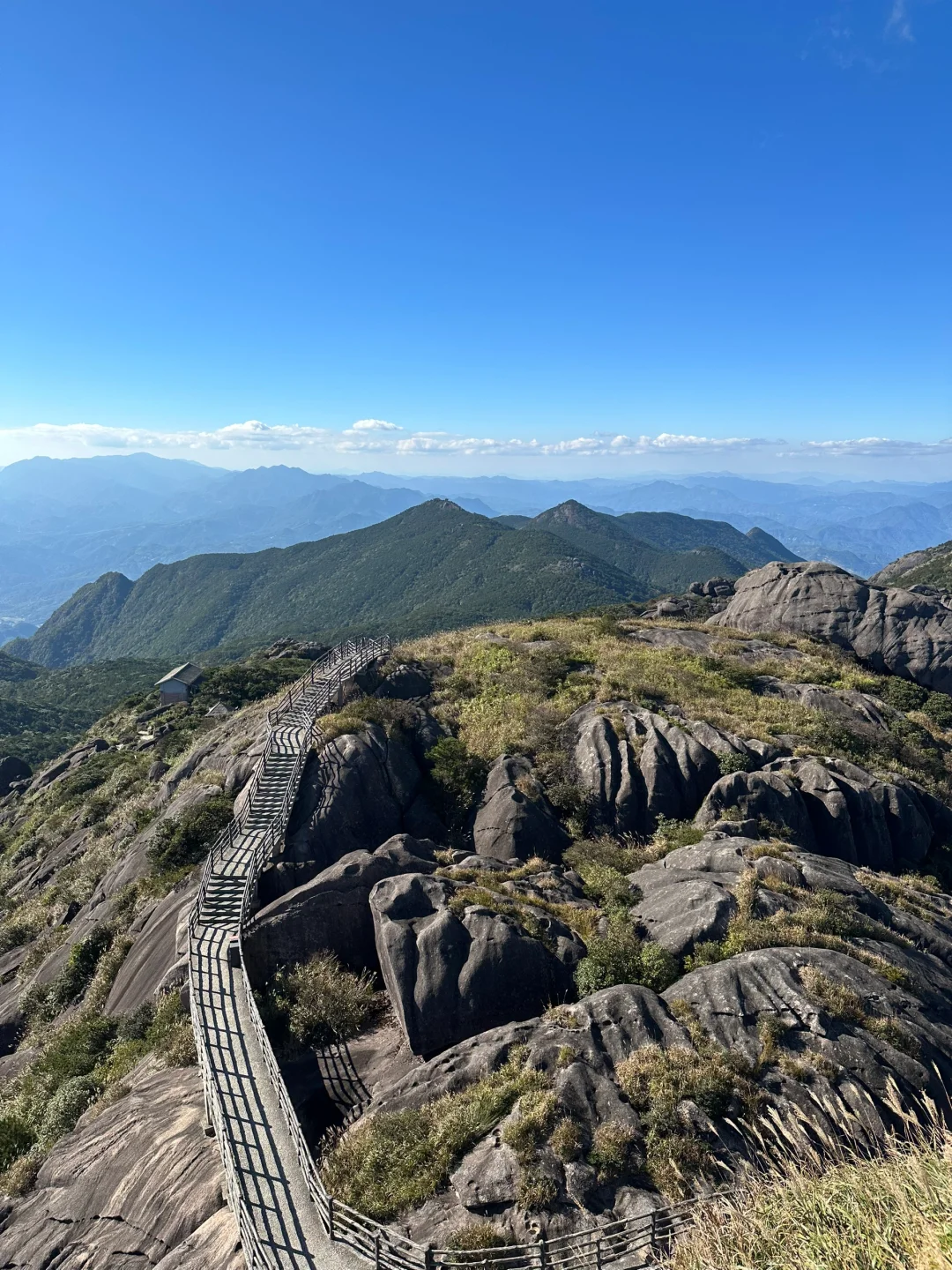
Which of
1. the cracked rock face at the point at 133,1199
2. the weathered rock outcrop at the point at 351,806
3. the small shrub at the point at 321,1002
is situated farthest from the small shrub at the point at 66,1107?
the weathered rock outcrop at the point at 351,806

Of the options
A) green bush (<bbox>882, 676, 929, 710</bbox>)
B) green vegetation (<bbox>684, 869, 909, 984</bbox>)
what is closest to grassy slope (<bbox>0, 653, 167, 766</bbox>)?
green vegetation (<bbox>684, 869, 909, 984</bbox>)

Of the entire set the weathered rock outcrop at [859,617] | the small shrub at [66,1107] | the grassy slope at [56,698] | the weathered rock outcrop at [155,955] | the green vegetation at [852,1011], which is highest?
the weathered rock outcrop at [859,617]

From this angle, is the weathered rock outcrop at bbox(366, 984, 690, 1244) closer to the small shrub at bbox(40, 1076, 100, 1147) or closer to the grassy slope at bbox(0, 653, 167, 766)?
the small shrub at bbox(40, 1076, 100, 1147)

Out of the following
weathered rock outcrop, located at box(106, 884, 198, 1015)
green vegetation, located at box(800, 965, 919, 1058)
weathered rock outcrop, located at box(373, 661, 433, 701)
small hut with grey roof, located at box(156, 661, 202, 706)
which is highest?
weathered rock outcrop, located at box(373, 661, 433, 701)

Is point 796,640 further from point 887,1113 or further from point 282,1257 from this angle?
point 282,1257

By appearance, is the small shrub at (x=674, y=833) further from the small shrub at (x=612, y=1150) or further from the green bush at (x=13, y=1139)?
the green bush at (x=13, y=1139)
